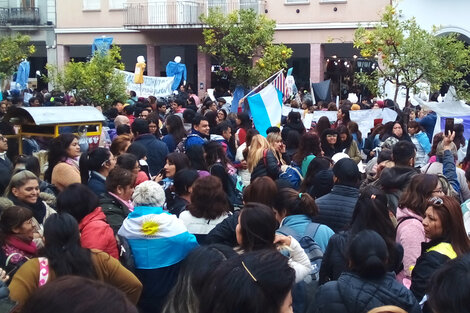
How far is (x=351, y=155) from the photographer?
32.4 feet

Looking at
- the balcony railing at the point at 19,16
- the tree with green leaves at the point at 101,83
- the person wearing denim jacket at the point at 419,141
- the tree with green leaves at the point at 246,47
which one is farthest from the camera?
the balcony railing at the point at 19,16

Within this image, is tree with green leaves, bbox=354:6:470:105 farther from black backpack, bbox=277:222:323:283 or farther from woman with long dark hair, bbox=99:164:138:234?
black backpack, bbox=277:222:323:283

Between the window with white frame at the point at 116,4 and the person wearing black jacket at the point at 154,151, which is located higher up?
the window with white frame at the point at 116,4

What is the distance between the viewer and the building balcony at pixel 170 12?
29.6 meters

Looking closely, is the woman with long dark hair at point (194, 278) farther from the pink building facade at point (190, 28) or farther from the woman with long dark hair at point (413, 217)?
the pink building facade at point (190, 28)

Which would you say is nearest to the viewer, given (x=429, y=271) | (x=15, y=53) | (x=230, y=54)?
(x=429, y=271)

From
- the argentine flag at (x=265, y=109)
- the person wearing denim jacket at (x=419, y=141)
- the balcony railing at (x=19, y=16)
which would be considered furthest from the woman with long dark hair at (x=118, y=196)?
the balcony railing at (x=19, y=16)

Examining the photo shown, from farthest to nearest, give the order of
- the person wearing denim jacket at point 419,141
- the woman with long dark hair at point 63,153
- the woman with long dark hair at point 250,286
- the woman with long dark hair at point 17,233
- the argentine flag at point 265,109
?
the argentine flag at point 265,109 < the person wearing denim jacket at point 419,141 < the woman with long dark hair at point 63,153 < the woman with long dark hair at point 17,233 < the woman with long dark hair at point 250,286

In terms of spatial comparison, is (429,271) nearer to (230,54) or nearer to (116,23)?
(230,54)

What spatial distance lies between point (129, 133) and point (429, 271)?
6155 mm

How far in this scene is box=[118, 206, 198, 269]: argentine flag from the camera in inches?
189

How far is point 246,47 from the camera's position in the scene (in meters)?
21.4

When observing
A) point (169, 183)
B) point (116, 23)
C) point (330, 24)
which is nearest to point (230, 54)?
point (330, 24)

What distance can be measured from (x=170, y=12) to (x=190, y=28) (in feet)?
3.73
